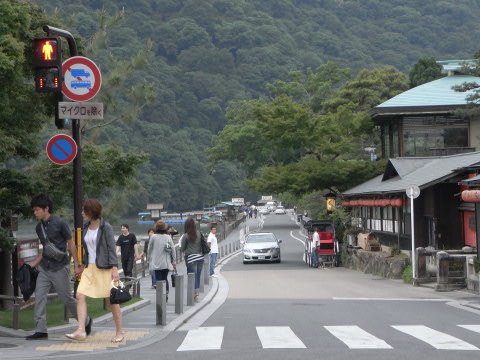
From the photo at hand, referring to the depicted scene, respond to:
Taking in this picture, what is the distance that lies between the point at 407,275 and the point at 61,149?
636 inches

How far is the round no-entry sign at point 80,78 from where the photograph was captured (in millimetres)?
12398

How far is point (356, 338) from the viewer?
10.8 metres

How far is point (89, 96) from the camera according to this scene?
12.5 meters

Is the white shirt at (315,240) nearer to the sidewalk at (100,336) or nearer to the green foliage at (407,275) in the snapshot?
the green foliage at (407,275)

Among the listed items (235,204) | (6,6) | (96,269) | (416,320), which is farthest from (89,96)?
(235,204)

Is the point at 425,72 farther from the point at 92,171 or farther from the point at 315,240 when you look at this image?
the point at 92,171

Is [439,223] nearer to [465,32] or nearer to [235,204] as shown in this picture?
[235,204]

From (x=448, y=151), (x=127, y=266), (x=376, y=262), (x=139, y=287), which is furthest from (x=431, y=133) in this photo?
(x=139, y=287)

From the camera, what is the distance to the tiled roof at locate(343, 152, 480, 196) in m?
26.4

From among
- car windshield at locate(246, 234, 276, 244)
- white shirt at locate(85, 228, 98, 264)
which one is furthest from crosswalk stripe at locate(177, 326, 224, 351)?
car windshield at locate(246, 234, 276, 244)

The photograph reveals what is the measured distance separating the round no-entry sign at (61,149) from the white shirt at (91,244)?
2.13 metres

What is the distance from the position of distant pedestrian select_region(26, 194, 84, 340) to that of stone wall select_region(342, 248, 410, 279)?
18.4m

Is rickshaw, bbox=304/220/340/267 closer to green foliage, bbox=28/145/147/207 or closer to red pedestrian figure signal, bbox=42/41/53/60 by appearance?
green foliage, bbox=28/145/147/207

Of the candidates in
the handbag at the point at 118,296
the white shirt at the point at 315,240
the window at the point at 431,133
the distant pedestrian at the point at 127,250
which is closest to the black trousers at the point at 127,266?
the distant pedestrian at the point at 127,250
